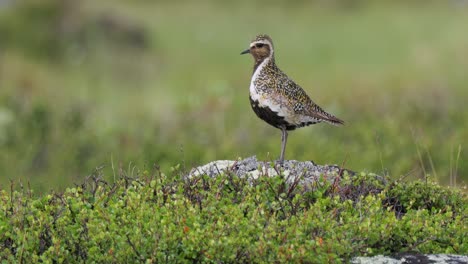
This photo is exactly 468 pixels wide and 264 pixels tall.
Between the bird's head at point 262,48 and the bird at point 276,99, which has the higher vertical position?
the bird's head at point 262,48

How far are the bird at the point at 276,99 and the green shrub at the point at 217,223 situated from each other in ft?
3.64

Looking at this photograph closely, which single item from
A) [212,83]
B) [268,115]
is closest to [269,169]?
[268,115]

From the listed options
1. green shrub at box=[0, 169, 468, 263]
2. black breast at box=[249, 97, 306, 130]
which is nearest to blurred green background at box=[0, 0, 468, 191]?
black breast at box=[249, 97, 306, 130]

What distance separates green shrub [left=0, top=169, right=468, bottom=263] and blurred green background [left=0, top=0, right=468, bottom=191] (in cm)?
298

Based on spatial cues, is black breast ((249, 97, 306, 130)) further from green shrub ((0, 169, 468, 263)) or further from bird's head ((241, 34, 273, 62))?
green shrub ((0, 169, 468, 263))

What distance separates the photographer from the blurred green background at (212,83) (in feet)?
47.9

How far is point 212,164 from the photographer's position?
26.0 feet

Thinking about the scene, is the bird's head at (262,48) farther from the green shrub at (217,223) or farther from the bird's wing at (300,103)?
the green shrub at (217,223)

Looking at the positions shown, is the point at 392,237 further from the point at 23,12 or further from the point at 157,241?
the point at 23,12

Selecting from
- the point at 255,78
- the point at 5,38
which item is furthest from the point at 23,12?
the point at 255,78

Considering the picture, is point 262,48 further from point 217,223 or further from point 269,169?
point 217,223

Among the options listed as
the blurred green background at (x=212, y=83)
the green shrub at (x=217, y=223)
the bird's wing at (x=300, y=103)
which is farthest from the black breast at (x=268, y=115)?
the blurred green background at (x=212, y=83)

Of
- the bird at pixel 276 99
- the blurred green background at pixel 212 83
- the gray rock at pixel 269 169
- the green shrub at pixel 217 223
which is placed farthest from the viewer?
the blurred green background at pixel 212 83

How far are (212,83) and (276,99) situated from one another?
15396mm
